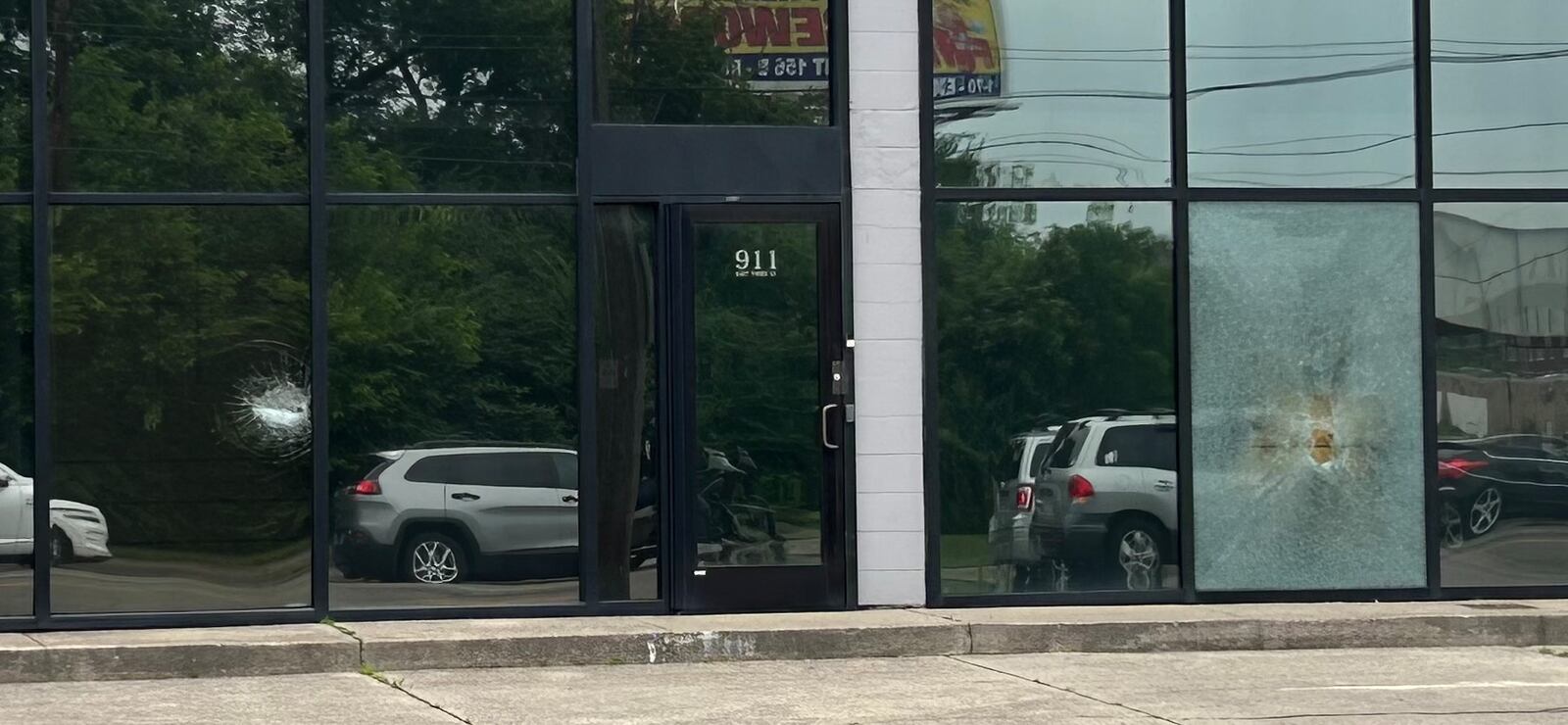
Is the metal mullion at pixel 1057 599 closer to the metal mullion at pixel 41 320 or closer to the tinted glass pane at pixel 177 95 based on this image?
the tinted glass pane at pixel 177 95

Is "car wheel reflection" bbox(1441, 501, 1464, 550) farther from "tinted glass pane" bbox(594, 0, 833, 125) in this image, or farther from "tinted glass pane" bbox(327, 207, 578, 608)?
"tinted glass pane" bbox(327, 207, 578, 608)

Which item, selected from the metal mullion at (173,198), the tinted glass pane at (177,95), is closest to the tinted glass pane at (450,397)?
the metal mullion at (173,198)

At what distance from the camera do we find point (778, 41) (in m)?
11.3

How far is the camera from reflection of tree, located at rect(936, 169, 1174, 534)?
37.3 ft

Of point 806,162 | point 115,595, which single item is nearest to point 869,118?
point 806,162

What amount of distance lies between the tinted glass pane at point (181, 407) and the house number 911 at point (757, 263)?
2489 mm

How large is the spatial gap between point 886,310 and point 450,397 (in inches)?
103

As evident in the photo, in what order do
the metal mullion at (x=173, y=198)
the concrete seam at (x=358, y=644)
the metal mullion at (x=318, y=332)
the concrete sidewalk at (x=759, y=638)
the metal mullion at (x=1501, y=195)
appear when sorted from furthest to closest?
the metal mullion at (x=1501, y=195), the metal mullion at (x=318, y=332), the metal mullion at (x=173, y=198), the concrete seam at (x=358, y=644), the concrete sidewalk at (x=759, y=638)

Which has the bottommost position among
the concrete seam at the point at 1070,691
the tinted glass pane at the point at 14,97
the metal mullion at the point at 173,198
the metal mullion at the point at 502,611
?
the concrete seam at the point at 1070,691

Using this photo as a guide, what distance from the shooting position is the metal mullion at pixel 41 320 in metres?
10.4

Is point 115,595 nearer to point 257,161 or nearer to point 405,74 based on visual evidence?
point 257,161

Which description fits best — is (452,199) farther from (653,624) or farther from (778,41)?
(653,624)

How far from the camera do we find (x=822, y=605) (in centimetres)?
Result: 1117

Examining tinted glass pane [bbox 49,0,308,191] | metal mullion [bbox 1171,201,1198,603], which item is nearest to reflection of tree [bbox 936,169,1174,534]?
metal mullion [bbox 1171,201,1198,603]
